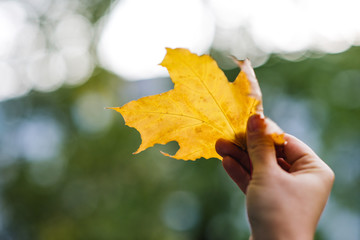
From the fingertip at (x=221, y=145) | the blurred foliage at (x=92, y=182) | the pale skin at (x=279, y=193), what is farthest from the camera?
the blurred foliage at (x=92, y=182)

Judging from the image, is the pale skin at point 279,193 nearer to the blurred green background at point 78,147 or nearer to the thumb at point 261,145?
the thumb at point 261,145

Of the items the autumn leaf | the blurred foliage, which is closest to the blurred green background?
the blurred foliage

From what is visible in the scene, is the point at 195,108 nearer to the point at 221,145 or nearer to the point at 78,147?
the point at 221,145

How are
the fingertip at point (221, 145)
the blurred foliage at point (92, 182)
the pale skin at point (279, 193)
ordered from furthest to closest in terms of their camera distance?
1. the blurred foliage at point (92, 182)
2. the fingertip at point (221, 145)
3. the pale skin at point (279, 193)

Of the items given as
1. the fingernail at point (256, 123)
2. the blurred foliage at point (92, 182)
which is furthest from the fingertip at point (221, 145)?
the blurred foliage at point (92, 182)

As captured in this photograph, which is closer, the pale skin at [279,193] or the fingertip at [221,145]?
the pale skin at [279,193]

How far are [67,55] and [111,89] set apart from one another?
54 centimetres

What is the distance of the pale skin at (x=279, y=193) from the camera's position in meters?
0.52

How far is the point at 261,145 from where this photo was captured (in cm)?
56

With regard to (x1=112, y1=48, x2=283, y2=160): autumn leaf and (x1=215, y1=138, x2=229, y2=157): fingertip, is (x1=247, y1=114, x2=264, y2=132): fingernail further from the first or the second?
(x1=215, y1=138, x2=229, y2=157): fingertip

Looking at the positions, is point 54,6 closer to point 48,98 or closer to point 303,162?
point 48,98

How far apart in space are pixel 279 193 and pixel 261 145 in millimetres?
88

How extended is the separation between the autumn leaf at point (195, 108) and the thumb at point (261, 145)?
0.9 inches

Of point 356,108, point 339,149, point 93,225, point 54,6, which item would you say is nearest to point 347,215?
point 339,149
